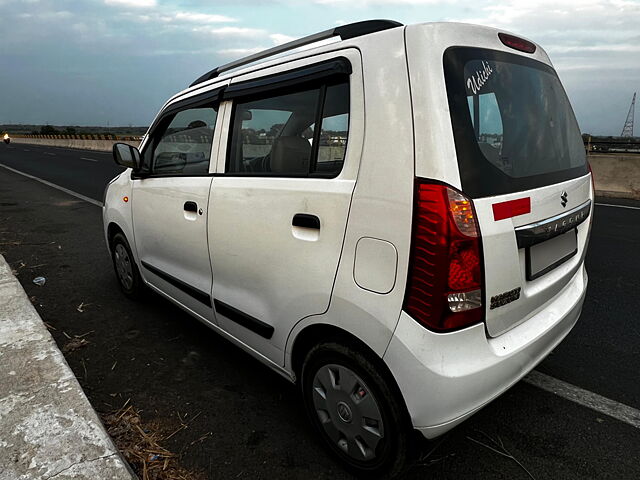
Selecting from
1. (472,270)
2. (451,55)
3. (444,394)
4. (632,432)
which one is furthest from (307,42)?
(632,432)

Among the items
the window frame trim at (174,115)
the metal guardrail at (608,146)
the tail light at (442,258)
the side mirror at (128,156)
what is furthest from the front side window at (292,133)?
the metal guardrail at (608,146)

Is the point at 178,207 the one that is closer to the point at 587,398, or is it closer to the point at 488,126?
the point at 488,126

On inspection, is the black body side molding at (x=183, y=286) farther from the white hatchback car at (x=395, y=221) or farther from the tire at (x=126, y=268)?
the tire at (x=126, y=268)

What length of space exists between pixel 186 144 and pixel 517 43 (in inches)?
82.6

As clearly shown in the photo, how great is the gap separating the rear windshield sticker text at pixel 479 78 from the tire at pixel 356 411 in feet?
3.64

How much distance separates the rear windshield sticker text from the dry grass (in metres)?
1.98

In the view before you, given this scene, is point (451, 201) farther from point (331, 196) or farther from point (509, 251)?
point (331, 196)

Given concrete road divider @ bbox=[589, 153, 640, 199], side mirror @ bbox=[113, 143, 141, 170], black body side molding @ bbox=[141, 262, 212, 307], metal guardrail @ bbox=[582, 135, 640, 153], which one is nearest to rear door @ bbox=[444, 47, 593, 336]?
black body side molding @ bbox=[141, 262, 212, 307]

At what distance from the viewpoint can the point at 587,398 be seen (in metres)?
2.48

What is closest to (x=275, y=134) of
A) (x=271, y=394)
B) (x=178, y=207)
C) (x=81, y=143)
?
(x=178, y=207)

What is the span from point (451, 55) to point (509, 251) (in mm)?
750

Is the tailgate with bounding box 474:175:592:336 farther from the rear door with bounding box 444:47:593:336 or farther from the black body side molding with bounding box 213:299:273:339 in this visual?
the black body side molding with bounding box 213:299:273:339

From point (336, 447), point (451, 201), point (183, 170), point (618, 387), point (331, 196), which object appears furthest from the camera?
point (183, 170)

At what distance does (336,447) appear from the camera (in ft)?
6.66
